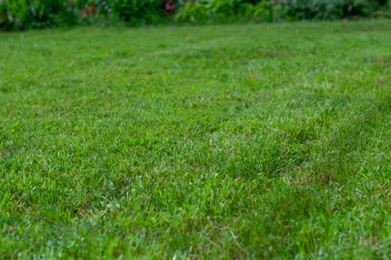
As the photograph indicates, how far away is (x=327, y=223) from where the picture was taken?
6.18ft

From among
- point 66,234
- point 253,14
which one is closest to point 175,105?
point 66,234

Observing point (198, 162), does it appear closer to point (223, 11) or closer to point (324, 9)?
point (324, 9)

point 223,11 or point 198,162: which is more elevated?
point 198,162

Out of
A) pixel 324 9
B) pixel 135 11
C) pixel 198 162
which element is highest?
pixel 198 162

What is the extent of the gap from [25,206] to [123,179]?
428 millimetres

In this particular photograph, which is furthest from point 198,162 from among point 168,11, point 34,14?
point 168,11

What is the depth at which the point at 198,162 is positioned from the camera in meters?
2.55

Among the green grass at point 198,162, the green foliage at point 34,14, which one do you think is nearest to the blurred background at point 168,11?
the green foliage at point 34,14

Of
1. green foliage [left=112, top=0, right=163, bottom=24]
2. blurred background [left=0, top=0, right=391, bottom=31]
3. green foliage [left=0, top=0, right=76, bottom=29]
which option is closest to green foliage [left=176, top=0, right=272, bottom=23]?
blurred background [left=0, top=0, right=391, bottom=31]

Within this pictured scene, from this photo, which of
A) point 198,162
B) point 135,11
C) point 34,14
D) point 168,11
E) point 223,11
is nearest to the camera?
point 198,162

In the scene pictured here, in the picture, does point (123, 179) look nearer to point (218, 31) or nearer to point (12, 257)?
point (12, 257)

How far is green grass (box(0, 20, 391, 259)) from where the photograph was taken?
1808 mm

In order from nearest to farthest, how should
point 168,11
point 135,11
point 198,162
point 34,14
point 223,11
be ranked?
1. point 198,162
2. point 34,14
3. point 135,11
4. point 223,11
5. point 168,11

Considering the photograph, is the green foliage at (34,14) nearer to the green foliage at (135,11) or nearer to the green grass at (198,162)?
the green foliage at (135,11)
